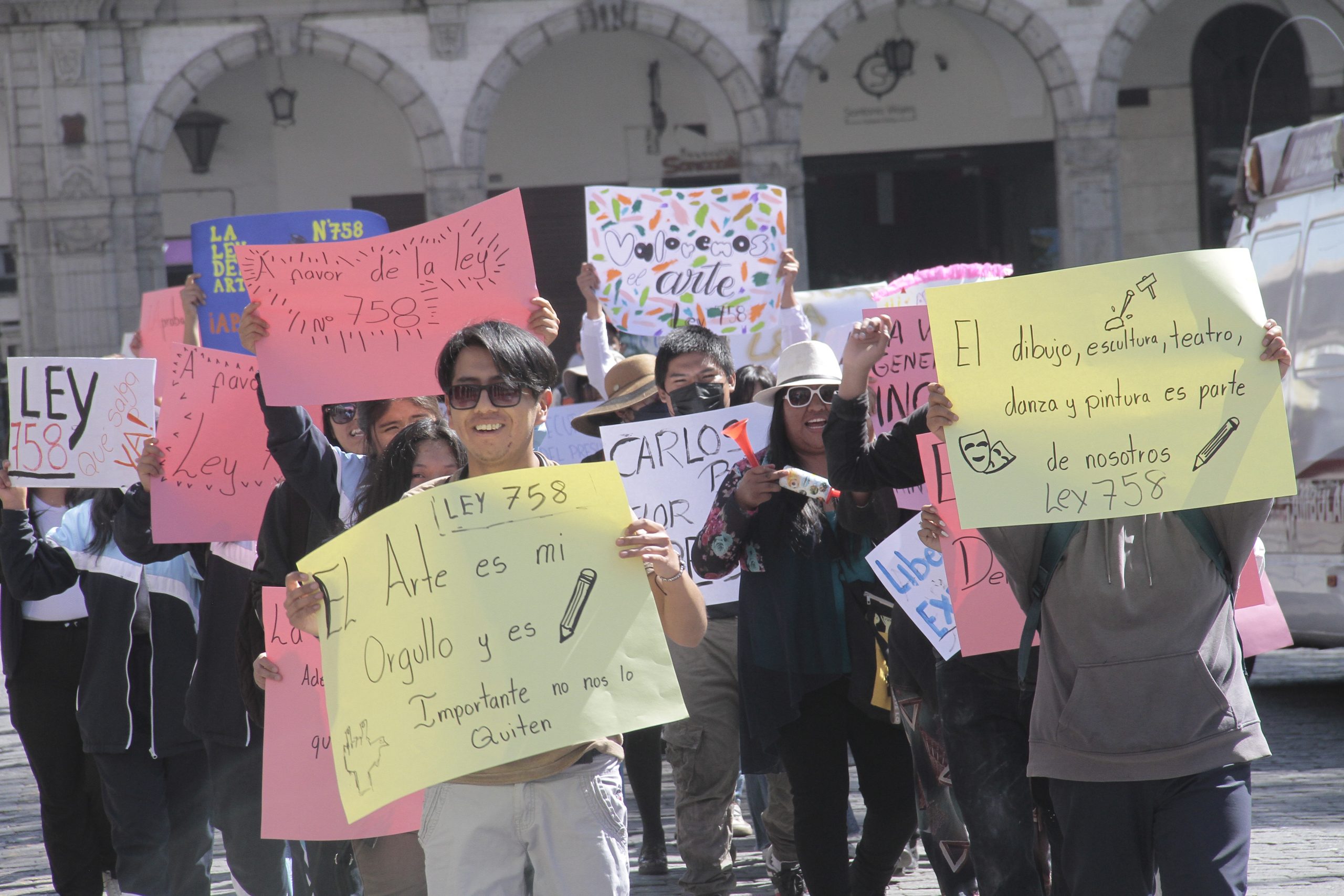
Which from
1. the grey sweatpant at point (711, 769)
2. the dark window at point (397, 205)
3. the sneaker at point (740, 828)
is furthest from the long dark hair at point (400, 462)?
the dark window at point (397, 205)

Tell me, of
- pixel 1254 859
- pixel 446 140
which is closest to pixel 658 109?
pixel 446 140

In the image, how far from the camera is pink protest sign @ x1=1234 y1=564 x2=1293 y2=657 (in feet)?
13.0

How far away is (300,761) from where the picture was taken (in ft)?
12.6

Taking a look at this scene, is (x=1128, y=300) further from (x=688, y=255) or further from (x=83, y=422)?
(x=688, y=255)

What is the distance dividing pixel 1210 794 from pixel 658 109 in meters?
16.5

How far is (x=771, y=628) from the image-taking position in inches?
184

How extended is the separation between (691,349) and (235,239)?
2.02m

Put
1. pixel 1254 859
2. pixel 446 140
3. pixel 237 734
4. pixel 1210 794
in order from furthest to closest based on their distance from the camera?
1. pixel 446 140
2. pixel 1254 859
3. pixel 237 734
4. pixel 1210 794

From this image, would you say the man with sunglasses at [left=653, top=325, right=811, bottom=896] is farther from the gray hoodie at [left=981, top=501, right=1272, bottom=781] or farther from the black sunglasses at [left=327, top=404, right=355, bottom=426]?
the gray hoodie at [left=981, top=501, right=1272, bottom=781]

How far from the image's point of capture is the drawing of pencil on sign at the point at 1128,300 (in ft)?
10.6

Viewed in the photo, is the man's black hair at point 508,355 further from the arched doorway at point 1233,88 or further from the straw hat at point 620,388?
the arched doorway at point 1233,88

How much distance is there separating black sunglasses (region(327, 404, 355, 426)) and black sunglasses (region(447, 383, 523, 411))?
172 cm

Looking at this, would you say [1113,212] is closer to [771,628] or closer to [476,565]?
[771,628]

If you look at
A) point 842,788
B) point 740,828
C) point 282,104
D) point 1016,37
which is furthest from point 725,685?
point 282,104
